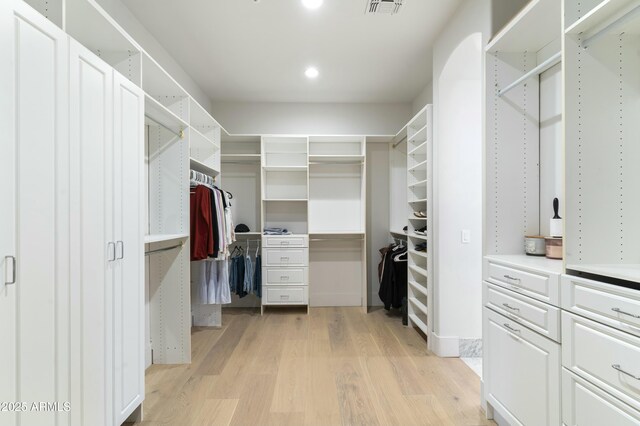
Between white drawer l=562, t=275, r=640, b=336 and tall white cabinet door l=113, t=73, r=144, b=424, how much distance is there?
7.14 ft

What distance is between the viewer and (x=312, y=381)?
2.35m

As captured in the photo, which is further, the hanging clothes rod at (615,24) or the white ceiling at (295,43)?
the white ceiling at (295,43)

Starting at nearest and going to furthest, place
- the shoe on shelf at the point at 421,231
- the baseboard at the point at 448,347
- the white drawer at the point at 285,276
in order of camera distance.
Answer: the baseboard at the point at 448,347
the shoe on shelf at the point at 421,231
the white drawer at the point at 285,276

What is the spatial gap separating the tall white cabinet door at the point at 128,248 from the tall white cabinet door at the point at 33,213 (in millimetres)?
381

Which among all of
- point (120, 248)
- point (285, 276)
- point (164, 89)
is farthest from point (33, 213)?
point (285, 276)

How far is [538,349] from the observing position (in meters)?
1.46

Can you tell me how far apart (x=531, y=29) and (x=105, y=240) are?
102 inches

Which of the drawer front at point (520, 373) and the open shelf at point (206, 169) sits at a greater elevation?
the open shelf at point (206, 169)

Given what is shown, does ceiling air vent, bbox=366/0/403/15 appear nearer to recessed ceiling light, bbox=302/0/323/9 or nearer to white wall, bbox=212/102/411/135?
recessed ceiling light, bbox=302/0/323/9

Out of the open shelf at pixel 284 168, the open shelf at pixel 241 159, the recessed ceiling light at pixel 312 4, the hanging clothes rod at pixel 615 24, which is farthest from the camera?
the open shelf at pixel 241 159

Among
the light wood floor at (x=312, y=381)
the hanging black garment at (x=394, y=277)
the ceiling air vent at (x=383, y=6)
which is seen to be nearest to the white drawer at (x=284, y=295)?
the light wood floor at (x=312, y=381)

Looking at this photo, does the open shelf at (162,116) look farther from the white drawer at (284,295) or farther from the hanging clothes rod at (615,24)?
the hanging clothes rod at (615,24)

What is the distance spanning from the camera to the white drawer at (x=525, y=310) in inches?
54.0

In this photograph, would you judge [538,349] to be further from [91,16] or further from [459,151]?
[91,16]
